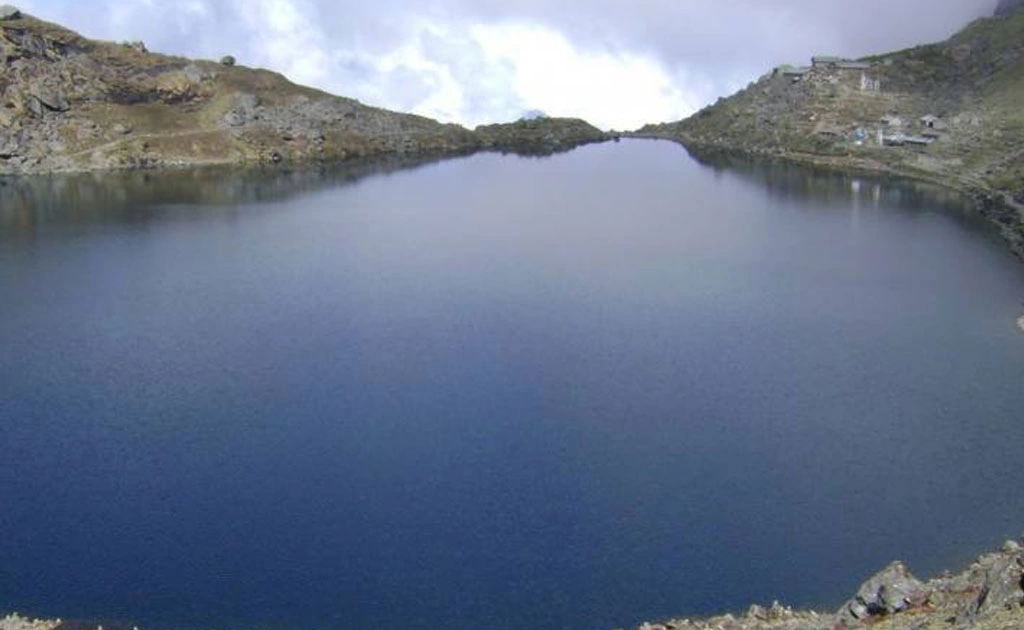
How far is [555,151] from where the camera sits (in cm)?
18700

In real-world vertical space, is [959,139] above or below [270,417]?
above

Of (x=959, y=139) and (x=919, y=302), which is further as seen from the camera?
(x=959, y=139)

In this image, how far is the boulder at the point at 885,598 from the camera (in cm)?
3098

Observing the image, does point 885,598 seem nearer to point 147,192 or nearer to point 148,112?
point 147,192

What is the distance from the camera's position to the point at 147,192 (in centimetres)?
11956

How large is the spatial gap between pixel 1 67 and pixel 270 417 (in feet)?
349

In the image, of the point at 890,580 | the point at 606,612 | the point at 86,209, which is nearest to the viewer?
the point at 890,580

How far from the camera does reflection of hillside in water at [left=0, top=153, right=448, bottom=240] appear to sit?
103938 millimetres

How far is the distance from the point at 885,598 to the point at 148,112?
134m

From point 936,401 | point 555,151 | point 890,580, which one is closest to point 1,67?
point 555,151

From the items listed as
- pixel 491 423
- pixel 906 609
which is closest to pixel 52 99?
pixel 491 423

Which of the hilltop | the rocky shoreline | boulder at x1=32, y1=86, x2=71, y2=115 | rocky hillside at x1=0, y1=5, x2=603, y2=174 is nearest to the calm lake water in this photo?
the rocky shoreline

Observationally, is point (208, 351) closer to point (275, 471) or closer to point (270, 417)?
point (270, 417)

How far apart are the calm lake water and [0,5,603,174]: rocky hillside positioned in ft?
137
